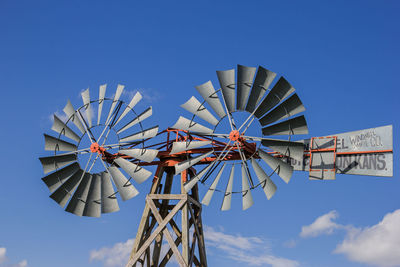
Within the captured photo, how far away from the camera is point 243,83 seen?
40.2ft

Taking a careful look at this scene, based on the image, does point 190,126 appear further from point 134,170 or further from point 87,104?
point 87,104

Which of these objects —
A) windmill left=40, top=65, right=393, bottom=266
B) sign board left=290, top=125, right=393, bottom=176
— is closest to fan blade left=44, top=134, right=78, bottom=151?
windmill left=40, top=65, right=393, bottom=266

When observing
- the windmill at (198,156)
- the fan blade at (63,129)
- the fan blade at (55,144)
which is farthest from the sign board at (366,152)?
the fan blade at (55,144)

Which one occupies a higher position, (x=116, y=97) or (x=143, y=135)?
(x=116, y=97)

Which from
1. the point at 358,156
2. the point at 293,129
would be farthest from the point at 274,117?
the point at 358,156

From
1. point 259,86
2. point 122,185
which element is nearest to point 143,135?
point 122,185

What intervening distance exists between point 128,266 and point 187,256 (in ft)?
6.44

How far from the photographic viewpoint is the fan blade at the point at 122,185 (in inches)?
512

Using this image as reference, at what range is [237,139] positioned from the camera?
40.5 feet

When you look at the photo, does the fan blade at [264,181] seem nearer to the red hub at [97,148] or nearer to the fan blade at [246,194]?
the fan blade at [246,194]

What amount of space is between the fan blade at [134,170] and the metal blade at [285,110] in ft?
12.8

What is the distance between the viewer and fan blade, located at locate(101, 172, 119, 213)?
44.4ft

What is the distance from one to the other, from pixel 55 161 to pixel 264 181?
7260 millimetres

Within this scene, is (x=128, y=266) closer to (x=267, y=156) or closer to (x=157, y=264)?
(x=157, y=264)
